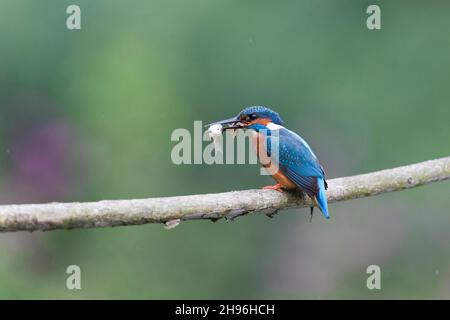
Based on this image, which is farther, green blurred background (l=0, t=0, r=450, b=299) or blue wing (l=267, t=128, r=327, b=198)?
green blurred background (l=0, t=0, r=450, b=299)

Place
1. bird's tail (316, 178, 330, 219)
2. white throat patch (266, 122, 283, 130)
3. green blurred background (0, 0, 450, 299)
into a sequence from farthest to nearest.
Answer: green blurred background (0, 0, 450, 299) < white throat patch (266, 122, 283, 130) < bird's tail (316, 178, 330, 219)

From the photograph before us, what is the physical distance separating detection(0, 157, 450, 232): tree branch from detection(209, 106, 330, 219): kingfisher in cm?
11

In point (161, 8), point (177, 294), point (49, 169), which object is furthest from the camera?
point (161, 8)

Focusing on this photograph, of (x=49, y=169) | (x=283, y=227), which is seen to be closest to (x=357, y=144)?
(x=283, y=227)

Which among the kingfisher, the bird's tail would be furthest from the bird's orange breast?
the bird's tail

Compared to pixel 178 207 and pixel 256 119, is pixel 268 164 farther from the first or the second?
pixel 178 207

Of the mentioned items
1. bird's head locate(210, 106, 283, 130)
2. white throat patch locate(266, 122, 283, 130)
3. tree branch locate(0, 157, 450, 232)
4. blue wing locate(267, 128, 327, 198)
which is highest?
bird's head locate(210, 106, 283, 130)

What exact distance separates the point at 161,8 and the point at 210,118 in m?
1.36

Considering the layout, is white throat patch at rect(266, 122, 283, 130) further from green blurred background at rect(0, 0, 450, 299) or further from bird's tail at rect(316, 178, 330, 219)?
green blurred background at rect(0, 0, 450, 299)

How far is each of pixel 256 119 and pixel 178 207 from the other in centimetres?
110

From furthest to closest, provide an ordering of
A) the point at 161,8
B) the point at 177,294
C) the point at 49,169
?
the point at 161,8 < the point at 49,169 < the point at 177,294

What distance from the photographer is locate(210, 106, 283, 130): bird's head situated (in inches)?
171

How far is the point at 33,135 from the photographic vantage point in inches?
326

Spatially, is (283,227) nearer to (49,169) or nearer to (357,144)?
(357,144)
